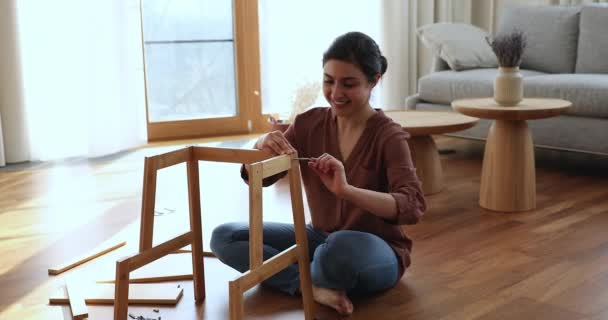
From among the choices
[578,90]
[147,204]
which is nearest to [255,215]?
[147,204]

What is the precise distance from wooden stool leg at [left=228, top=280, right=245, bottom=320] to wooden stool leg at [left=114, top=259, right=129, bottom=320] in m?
0.30

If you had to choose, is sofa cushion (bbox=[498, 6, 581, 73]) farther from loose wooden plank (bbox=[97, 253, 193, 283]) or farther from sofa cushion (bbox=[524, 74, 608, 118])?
loose wooden plank (bbox=[97, 253, 193, 283])

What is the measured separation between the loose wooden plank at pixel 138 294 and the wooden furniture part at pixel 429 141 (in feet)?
4.12

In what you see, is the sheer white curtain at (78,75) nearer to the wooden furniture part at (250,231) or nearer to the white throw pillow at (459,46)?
the white throw pillow at (459,46)

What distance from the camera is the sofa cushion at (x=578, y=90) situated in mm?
3287

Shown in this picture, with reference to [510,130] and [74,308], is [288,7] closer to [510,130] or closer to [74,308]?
[510,130]

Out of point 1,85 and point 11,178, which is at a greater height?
point 1,85

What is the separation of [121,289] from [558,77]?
2.61 metres

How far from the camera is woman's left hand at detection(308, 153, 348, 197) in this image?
66.8 inches

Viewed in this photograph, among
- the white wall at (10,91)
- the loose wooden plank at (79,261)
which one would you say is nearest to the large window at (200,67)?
the white wall at (10,91)

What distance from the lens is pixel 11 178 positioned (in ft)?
11.6

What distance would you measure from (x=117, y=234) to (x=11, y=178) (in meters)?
1.15

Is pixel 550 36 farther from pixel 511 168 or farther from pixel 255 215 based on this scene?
pixel 255 215

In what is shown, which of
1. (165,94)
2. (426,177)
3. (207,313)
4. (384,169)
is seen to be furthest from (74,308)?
(165,94)
